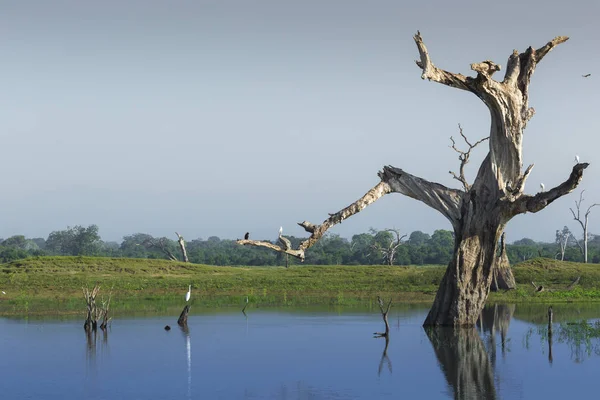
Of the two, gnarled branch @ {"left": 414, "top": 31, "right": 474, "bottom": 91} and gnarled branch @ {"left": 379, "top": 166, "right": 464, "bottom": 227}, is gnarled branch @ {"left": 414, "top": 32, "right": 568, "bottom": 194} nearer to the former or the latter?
gnarled branch @ {"left": 414, "top": 31, "right": 474, "bottom": 91}

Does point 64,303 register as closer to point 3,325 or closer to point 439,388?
point 3,325

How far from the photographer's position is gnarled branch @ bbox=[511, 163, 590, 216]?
2580 cm

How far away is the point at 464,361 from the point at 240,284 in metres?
28.7

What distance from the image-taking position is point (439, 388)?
76.6ft

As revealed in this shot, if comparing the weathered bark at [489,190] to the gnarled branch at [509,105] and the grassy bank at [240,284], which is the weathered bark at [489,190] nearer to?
the gnarled branch at [509,105]

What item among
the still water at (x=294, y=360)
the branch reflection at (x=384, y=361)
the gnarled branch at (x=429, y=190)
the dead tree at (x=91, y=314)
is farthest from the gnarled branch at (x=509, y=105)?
the dead tree at (x=91, y=314)

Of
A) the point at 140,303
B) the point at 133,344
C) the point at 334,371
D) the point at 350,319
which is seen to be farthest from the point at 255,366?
the point at 140,303

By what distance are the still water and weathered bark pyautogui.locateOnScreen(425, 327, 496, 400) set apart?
0.17 ft

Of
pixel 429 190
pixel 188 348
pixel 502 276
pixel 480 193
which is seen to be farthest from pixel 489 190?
pixel 502 276

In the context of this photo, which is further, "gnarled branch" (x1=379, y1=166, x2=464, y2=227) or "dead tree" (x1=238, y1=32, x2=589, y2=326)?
"gnarled branch" (x1=379, y1=166, x2=464, y2=227)

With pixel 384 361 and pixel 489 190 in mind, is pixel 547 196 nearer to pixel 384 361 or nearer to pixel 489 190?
pixel 489 190

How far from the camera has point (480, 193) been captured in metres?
30.2

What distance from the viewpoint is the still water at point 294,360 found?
23.3 m

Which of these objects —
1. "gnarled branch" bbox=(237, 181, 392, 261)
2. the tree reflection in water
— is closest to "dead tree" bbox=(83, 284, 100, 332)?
"gnarled branch" bbox=(237, 181, 392, 261)
